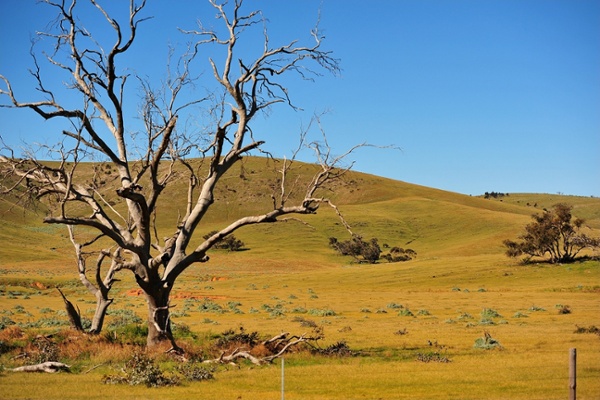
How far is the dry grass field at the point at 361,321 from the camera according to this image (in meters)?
15.2

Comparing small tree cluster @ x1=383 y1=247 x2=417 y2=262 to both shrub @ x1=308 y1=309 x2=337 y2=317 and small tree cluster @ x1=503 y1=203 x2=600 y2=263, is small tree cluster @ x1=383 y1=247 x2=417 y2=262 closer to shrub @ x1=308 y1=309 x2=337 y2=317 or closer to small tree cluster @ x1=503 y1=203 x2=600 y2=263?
small tree cluster @ x1=503 y1=203 x2=600 y2=263

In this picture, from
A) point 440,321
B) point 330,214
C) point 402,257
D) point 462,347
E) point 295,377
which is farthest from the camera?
point 330,214

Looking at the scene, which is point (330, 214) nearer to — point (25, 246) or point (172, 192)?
point (172, 192)

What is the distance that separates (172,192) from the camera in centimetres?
15550

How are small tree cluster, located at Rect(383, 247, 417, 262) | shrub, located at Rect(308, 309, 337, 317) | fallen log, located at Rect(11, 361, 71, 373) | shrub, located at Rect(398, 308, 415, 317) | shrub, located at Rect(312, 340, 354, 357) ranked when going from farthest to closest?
1. small tree cluster, located at Rect(383, 247, 417, 262)
2. shrub, located at Rect(308, 309, 337, 317)
3. shrub, located at Rect(398, 308, 415, 317)
4. shrub, located at Rect(312, 340, 354, 357)
5. fallen log, located at Rect(11, 361, 71, 373)

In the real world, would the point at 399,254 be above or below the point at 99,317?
above

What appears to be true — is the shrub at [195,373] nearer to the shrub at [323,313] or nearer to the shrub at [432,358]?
the shrub at [432,358]

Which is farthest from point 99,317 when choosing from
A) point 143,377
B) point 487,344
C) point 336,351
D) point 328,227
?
point 328,227

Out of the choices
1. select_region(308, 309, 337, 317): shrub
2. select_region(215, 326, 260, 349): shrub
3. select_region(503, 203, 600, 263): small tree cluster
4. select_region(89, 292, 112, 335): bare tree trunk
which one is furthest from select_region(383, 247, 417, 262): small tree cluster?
select_region(89, 292, 112, 335): bare tree trunk

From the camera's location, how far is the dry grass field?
15164mm

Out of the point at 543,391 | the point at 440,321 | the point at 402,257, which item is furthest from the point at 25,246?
the point at 543,391

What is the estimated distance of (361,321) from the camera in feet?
107

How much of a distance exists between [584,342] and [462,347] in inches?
171

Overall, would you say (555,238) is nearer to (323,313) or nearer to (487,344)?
(323,313)
